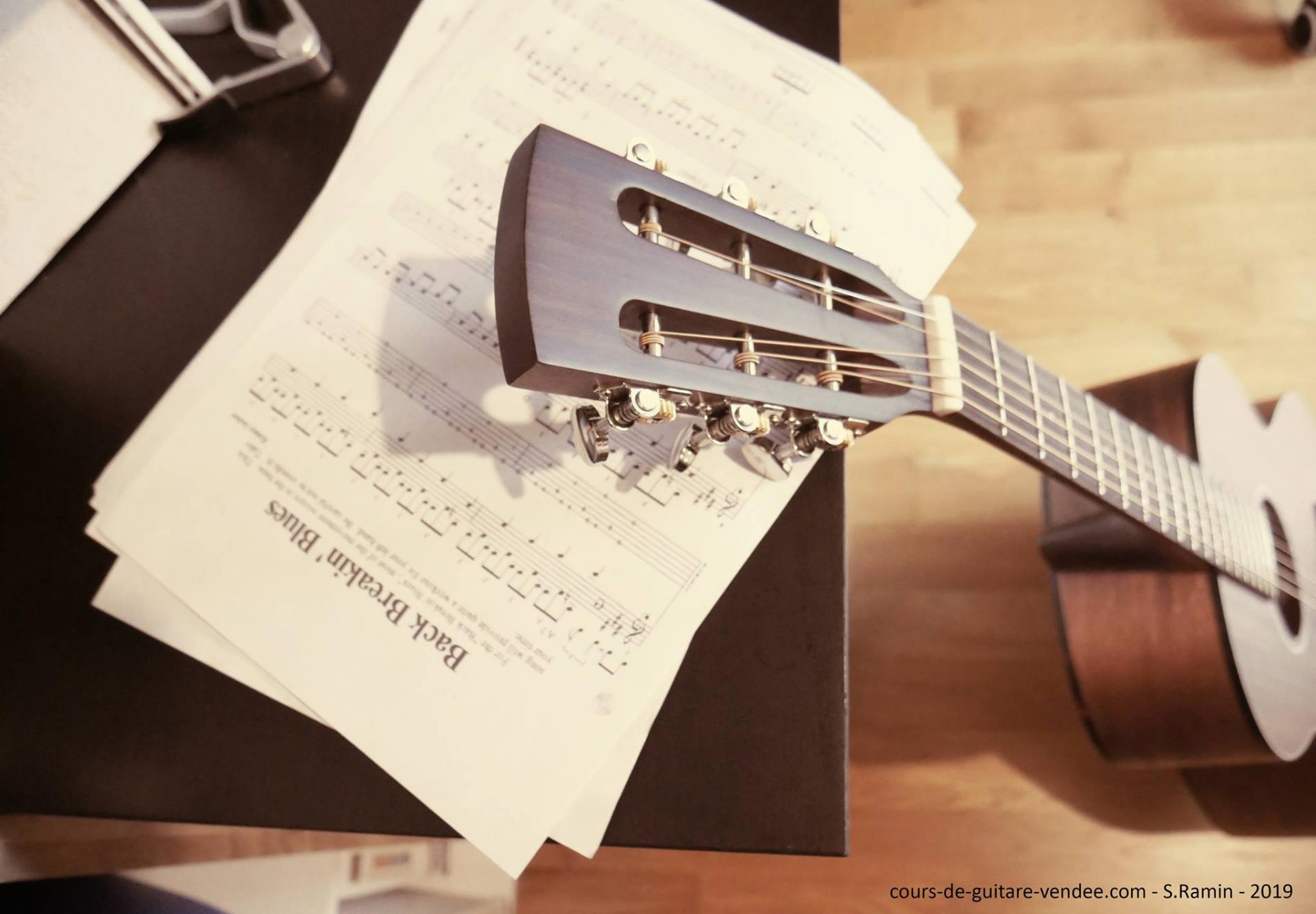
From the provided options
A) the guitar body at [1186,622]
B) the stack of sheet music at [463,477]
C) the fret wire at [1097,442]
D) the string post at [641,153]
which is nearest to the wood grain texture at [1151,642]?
the guitar body at [1186,622]

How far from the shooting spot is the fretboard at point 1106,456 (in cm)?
57

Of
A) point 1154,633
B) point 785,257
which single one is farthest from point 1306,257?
point 785,257

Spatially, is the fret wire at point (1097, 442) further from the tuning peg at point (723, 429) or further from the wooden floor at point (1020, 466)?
the wooden floor at point (1020, 466)

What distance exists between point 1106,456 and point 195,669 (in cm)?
72

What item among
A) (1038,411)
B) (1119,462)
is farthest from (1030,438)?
(1119,462)

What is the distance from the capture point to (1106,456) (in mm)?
672

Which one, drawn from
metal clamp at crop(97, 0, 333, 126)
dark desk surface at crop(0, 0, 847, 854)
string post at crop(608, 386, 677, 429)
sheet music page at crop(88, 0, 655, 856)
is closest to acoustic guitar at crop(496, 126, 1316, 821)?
string post at crop(608, 386, 677, 429)

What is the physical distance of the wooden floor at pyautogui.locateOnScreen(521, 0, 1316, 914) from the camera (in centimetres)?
108

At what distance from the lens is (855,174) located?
632 millimetres

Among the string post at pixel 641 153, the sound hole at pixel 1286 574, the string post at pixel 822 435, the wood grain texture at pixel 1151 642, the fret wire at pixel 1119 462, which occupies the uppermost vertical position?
the sound hole at pixel 1286 574

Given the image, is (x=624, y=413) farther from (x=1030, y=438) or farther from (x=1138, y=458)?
(x=1138, y=458)

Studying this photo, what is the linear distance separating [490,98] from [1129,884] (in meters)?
1.22

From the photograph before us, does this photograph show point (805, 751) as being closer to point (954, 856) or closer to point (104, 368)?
point (104, 368)

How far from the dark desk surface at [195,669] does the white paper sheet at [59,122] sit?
26mm
